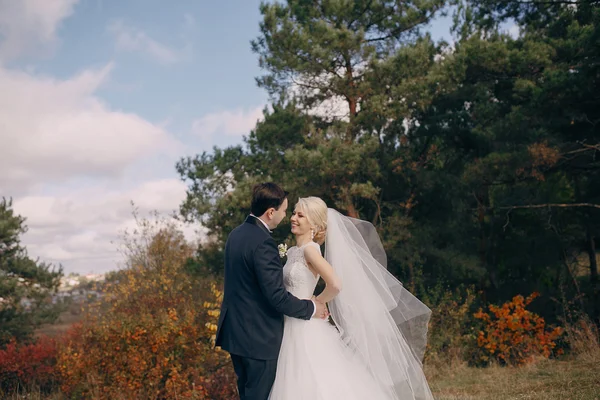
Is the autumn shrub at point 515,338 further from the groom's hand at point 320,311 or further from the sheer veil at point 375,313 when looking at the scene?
the groom's hand at point 320,311

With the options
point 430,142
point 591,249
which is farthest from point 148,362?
point 591,249

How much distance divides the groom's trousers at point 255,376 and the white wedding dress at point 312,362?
0.31 ft

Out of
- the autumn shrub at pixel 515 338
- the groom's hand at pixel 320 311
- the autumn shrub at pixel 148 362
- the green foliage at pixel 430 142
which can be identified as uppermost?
the green foliage at pixel 430 142

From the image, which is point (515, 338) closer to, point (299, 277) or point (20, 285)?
point (299, 277)

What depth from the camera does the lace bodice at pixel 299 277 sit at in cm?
379

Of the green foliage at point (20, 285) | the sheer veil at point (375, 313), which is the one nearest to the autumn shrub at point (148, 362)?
the sheer veil at point (375, 313)

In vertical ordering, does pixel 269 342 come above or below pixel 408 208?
below

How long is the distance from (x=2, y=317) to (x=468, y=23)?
15.8 metres

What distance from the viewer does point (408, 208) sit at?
14.1 m

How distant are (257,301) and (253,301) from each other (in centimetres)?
3

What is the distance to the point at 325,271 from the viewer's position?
12.1 ft

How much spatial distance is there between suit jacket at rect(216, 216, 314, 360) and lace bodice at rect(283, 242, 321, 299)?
0.23 metres

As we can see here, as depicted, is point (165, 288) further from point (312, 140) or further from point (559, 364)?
point (559, 364)

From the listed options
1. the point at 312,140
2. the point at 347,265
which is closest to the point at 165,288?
the point at 312,140
